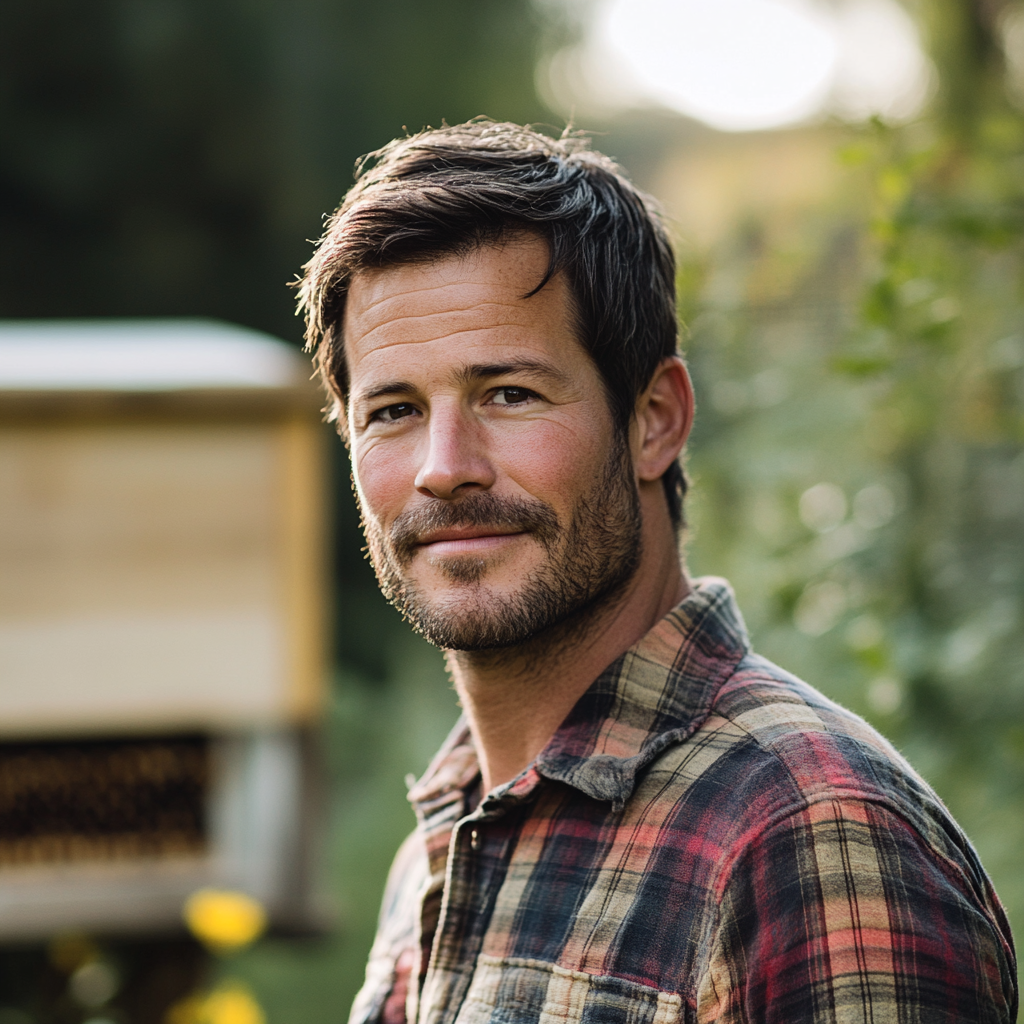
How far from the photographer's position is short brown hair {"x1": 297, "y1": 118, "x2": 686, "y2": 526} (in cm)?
141

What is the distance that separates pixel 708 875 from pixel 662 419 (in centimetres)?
63

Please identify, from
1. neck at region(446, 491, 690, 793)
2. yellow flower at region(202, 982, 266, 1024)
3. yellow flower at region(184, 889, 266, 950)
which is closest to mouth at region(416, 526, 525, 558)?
neck at region(446, 491, 690, 793)

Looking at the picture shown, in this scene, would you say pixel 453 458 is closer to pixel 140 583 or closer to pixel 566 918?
pixel 566 918

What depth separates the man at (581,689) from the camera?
3.42ft

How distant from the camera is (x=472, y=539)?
1368 millimetres

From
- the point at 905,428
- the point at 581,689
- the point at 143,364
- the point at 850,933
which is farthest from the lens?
the point at 143,364

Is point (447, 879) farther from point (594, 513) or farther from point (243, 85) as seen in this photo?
point (243, 85)

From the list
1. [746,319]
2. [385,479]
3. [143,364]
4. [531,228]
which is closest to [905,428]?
[746,319]

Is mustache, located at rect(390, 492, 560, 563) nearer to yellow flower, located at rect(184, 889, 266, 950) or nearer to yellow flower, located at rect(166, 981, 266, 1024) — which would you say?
yellow flower, located at rect(184, 889, 266, 950)

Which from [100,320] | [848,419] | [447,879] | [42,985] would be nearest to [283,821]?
[42,985]

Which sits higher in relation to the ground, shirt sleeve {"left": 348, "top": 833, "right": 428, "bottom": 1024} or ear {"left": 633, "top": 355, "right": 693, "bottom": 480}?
ear {"left": 633, "top": 355, "right": 693, "bottom": 480}

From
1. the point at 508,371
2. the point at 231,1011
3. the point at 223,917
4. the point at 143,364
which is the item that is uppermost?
the point at 143,364

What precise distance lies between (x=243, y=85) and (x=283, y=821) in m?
4.86

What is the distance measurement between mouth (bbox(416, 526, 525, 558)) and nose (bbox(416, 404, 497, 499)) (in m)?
0.04
